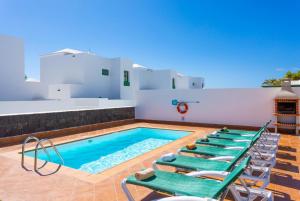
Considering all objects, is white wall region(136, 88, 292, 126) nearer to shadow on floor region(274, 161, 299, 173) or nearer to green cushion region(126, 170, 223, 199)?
shadow on floor region(274, 161, 299, 173)

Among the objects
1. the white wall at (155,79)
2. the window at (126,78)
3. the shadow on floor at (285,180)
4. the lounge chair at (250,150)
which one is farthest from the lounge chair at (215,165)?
the white wall at (155,79)

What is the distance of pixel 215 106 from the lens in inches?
455

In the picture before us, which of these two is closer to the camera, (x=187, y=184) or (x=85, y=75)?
(x=187, y=184)

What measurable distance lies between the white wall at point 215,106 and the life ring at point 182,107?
0.21 meters

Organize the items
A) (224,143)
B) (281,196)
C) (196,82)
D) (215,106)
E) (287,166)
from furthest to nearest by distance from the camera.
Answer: (196,82) → (215,106) → (224,143) → (287,166) → (281,196)

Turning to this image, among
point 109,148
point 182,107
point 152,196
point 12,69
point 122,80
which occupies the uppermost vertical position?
point 12,69

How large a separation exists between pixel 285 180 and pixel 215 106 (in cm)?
755

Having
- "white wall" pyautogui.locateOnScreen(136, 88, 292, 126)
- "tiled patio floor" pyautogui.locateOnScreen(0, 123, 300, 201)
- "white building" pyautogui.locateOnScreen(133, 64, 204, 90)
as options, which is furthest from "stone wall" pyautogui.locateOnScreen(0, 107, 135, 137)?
"white building" pyautogui.locateOnScreen(133, 64, 204, 90)

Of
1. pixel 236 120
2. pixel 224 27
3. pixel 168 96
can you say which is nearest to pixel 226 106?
A: pixel 236 120

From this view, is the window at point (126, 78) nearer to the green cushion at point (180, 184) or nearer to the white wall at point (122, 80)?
the white wall at point (122, 80)

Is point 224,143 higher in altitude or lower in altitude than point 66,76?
lower

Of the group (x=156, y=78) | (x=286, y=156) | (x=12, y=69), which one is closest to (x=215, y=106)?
(x=286, y=156)

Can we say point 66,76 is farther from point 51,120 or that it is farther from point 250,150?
point 250,150

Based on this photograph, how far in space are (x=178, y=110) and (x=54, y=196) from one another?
976 cm
